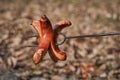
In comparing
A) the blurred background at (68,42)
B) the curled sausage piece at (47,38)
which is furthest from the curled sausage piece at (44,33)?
the blurred background at (68,42)

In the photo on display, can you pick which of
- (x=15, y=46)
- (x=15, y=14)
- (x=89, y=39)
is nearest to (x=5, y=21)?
(x=15, y=14)

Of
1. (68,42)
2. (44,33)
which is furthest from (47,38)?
(68,42)

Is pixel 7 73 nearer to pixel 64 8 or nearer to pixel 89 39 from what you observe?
pixel 89 39

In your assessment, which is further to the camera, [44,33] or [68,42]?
[68,42]

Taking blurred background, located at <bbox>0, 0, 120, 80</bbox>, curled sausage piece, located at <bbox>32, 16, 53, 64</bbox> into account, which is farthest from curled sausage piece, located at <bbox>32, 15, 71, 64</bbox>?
blurred background, located at <bbox>0, 0, 120, 80</bbox>

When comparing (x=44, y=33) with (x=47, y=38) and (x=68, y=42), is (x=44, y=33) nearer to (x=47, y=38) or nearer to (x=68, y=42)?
(x=47, y=38)

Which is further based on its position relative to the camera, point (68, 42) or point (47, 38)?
point (68, 42)

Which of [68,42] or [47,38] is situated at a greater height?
[47,38]

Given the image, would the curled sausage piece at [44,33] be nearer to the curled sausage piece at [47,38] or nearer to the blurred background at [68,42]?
the curled sausage piece at [47,38]
